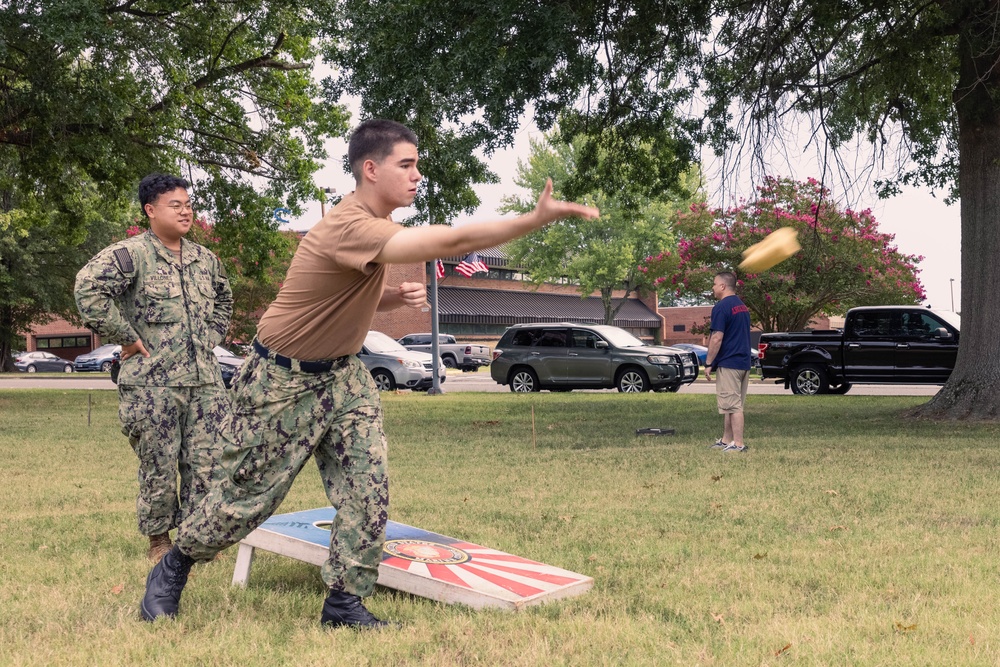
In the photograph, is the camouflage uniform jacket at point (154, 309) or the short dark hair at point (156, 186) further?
the short dark hair at point (156, 186)

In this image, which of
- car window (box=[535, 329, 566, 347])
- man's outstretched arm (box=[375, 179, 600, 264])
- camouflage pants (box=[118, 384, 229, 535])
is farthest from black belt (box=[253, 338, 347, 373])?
car window (box=[535, 329, 566, 347])

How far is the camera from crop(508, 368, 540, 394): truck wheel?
24.9 meters

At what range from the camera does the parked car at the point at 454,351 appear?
45.2 m

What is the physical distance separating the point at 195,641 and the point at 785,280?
118 ft

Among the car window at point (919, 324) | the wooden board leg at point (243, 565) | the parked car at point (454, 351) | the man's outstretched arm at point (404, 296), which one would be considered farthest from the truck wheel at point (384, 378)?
the man's outstretched arm at point (404, 296)

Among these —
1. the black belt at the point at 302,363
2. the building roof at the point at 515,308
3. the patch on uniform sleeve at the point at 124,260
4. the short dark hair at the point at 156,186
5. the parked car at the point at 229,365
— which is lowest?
the parked car at the point at 229,365

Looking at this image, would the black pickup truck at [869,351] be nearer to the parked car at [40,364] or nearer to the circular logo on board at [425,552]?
the circular logo on board at [425,552]

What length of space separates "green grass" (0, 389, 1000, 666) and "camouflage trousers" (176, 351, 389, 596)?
1.24 ft

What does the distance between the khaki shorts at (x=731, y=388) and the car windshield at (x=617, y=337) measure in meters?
13.3

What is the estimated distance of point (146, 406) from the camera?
17.5 feet

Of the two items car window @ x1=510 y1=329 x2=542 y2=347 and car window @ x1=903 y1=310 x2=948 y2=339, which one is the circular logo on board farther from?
car window @ x1=510 y1=329 x2=542 y2=347

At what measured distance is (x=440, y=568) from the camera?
4.73 m

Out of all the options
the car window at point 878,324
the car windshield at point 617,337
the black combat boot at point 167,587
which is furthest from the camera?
the car windshield at point 617,337

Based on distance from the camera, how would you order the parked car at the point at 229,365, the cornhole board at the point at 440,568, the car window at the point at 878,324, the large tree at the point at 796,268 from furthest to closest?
the large tree at the point at 796,268 < the parked car at the point at 229,365 < the car window at the point at 878,324 < the cornhole board at the point at 440,568
